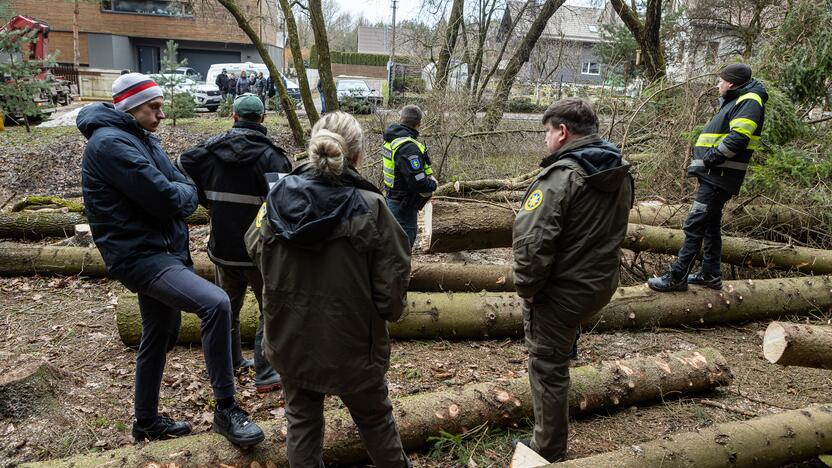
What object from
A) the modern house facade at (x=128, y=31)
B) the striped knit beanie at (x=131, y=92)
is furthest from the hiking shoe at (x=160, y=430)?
the modern house facade at (x=128, y=31)

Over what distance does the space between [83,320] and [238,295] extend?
221 centimetres

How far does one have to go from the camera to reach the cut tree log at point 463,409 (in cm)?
299

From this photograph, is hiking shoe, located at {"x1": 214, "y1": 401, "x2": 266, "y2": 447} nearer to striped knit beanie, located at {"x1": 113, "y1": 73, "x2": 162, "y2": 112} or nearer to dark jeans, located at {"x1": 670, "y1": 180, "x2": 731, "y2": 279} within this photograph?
striped knit beanie, located at {"x1": 113, "y1": 73, "x2": 162, "y2": 112}

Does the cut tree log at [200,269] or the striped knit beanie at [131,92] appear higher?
the striped knit beanie at [131,92]

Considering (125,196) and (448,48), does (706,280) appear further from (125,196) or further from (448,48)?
(448,48)

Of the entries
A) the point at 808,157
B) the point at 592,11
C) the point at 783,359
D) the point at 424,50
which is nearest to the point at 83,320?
the point at 783,359

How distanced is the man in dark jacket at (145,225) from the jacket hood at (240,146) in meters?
0.43

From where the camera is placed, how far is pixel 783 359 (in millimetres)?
3467

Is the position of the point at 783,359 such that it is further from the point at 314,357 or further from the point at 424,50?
the point at 424,50

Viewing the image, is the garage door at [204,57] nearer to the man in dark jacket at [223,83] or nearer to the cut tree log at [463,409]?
the man in dark jacket at [223,83]

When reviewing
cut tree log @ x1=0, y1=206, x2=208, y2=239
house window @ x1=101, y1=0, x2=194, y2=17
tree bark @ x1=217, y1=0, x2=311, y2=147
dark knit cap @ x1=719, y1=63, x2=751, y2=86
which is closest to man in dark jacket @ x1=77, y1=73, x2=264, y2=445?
dark knit cap @ x1=719, y1=63, x2=751, y2=86

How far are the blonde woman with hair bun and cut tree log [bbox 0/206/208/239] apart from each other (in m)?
6.14

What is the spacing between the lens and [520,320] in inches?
201

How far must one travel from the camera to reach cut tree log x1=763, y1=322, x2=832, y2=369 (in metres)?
3.43
